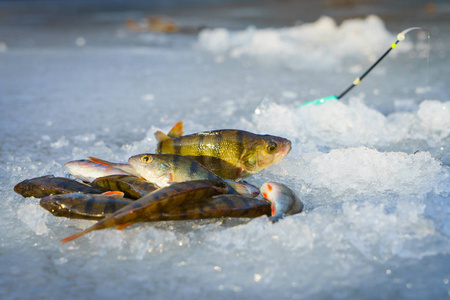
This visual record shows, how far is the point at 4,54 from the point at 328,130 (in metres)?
7.25

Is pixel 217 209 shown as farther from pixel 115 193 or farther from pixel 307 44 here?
pixel 307 44

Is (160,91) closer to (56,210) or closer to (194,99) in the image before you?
(194,99)

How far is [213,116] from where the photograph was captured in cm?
498

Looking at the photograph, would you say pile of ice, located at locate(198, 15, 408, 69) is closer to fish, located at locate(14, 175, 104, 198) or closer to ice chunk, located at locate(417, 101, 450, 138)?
ice chunk, located at locate(417, 101, 450, 138)

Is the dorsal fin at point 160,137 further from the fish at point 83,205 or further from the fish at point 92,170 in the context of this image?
the fish at point 83,205

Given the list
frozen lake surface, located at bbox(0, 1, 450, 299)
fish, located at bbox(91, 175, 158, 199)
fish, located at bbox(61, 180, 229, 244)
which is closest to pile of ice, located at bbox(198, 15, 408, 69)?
frozen lake surface, located at bbox(0, 1, 450, 299)

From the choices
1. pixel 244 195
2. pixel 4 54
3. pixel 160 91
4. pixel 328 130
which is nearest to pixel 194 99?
pixel 160 91

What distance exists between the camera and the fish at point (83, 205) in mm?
2479

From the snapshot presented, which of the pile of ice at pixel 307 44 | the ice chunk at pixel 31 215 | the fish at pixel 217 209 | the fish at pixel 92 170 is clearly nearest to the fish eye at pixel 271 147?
the fish at pixel 217 209

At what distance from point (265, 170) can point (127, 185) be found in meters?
1.01

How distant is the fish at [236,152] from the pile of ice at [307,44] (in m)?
4.87

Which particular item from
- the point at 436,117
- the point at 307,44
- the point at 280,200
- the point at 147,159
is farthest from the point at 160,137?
the point at 307,44

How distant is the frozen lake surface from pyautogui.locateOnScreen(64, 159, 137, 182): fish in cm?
33

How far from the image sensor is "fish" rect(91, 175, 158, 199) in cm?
267
